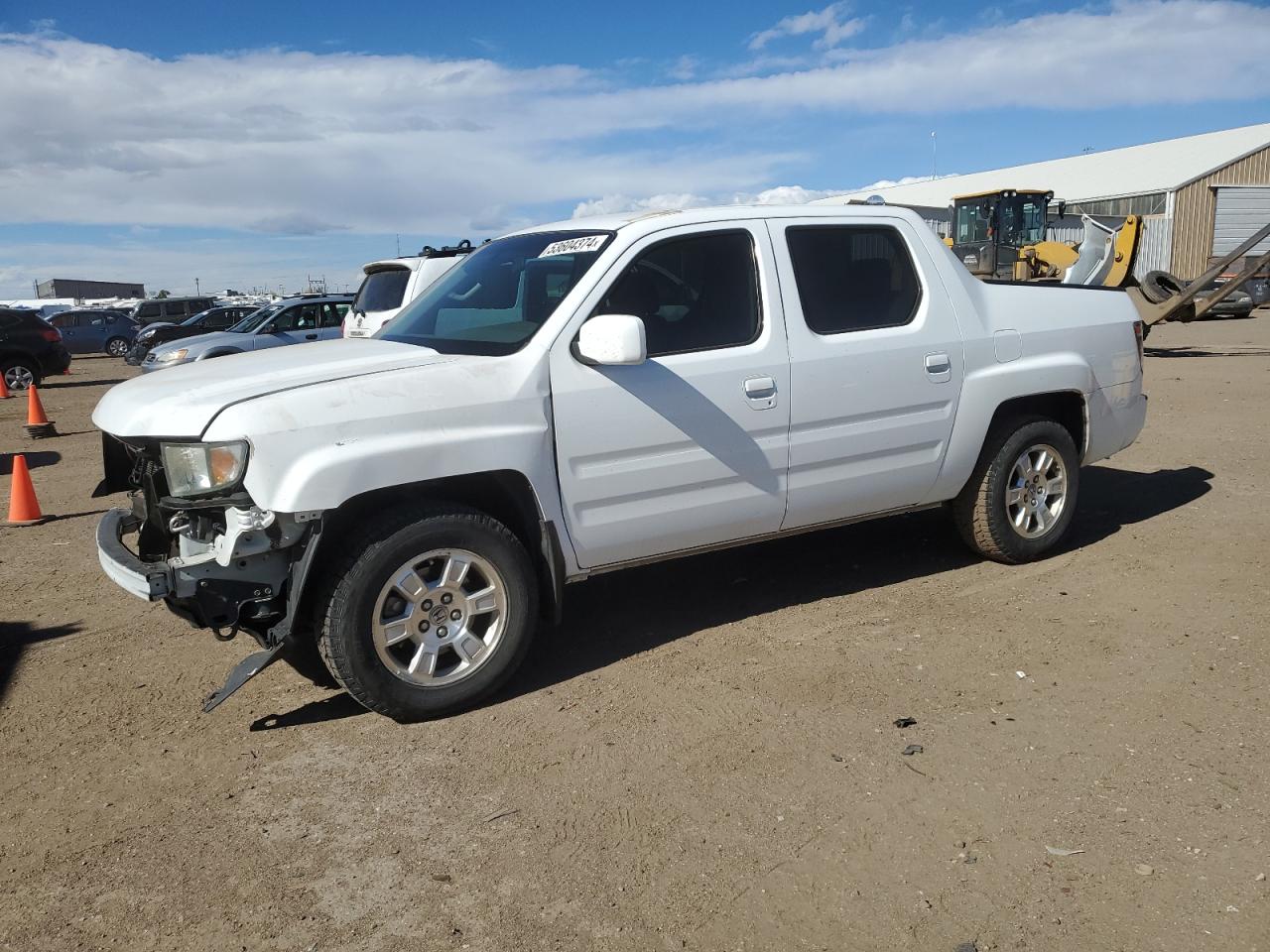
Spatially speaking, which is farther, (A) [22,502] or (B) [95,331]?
(B) [95,331]

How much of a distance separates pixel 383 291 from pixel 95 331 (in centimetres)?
2291

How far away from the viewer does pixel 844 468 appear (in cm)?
502

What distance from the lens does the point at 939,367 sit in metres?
5.22

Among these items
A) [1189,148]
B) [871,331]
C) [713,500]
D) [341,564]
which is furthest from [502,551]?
[1189,148]

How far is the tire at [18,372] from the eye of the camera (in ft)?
64.7

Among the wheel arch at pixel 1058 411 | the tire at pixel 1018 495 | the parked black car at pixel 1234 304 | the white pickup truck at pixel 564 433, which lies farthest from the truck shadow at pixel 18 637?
the parked black car at pixel 1234 304

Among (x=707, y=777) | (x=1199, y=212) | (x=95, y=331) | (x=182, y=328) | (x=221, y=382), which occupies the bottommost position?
(x=95, y=331)

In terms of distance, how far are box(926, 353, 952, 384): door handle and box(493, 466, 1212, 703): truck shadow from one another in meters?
1.16

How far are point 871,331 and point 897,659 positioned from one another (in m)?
1.56

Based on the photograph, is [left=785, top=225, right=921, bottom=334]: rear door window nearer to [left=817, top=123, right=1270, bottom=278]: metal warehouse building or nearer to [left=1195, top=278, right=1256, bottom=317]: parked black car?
[left=1195, top=278, right=1256, bottom=317]: parked black car

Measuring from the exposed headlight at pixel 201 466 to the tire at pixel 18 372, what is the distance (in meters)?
18.5

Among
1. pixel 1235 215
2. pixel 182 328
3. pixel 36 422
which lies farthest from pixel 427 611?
pixel 1235 215

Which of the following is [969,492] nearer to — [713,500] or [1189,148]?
[713,500]

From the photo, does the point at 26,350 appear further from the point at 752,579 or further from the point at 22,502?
the point at 752,579
